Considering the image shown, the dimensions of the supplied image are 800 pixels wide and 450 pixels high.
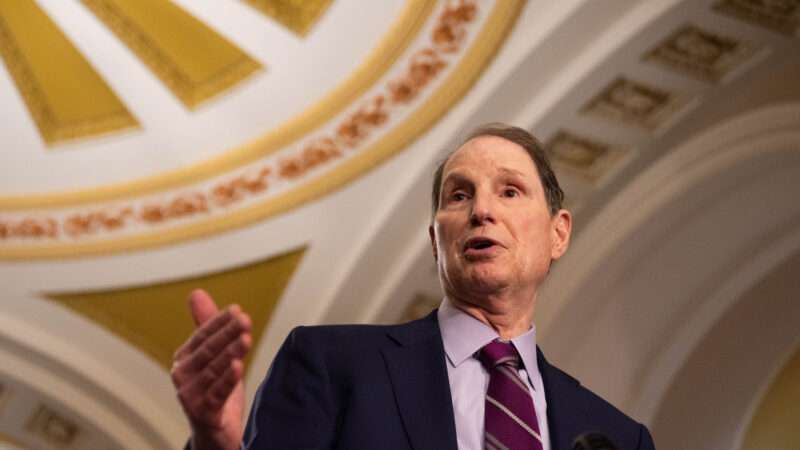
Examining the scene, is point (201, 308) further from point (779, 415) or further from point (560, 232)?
point (779, 415)

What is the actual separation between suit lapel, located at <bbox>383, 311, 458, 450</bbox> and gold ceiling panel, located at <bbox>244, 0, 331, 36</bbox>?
477 cm

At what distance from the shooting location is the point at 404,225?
261 inches

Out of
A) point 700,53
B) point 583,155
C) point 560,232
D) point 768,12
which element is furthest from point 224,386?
point 583,155

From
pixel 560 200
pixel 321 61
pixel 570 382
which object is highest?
pixel 321 61

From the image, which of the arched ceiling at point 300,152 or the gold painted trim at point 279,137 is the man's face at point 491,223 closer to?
the arched ceiling at point 300,152

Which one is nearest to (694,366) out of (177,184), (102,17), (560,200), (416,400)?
(177,184)

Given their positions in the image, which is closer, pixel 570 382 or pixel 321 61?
pixel 570 382

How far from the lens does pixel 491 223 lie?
184cm

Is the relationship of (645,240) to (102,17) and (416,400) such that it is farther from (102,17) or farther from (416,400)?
(416,400)

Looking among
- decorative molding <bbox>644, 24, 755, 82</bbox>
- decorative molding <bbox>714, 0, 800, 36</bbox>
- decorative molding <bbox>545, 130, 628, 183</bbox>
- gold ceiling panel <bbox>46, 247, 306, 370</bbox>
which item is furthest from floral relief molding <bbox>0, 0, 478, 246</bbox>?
decorative molding <bbox>714, 0, 800, 36</bbox>

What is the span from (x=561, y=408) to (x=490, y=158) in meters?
0.42

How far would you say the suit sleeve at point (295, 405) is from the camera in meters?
1.56

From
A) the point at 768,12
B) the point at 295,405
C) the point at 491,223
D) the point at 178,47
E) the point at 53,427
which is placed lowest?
the point at 53,427

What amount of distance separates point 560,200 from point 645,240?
4408mm
